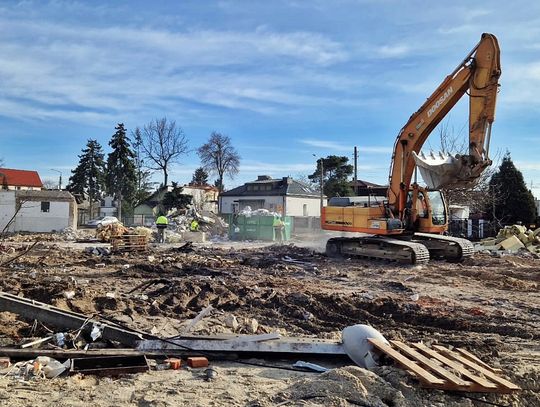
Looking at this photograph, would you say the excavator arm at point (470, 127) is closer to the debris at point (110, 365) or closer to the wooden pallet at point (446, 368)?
the wooden pallet at point (446, 368)

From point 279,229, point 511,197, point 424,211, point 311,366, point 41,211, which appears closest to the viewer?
point 311,366

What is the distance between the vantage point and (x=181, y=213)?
4578 cm

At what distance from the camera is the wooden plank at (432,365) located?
4774 millimetres

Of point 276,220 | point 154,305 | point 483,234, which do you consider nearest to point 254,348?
point 154,305

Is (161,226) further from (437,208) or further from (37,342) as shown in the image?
(37,342)

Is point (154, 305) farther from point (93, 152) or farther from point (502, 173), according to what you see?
point (93, 152)

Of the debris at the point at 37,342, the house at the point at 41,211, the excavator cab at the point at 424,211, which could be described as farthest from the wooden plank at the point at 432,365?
the house at the point at 41,211

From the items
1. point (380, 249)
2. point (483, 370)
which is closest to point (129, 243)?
point (380, 249)

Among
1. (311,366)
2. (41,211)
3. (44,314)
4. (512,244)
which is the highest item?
(41,211)

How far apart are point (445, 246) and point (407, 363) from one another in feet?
42.7

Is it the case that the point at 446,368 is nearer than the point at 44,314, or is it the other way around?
the point at 446,368

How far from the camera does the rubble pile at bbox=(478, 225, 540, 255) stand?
23.8 metres

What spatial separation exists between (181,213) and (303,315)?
38096mm

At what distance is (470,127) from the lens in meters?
15.5
